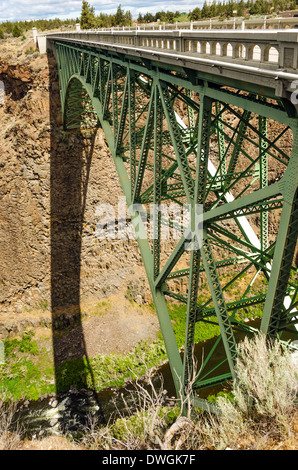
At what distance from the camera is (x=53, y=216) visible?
26.9m

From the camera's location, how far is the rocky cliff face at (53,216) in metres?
26.2

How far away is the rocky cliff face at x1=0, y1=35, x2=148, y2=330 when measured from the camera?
26.2m

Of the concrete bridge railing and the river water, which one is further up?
the concrete bridge railing

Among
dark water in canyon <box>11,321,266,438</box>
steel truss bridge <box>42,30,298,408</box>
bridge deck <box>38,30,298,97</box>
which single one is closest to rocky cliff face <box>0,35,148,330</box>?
dark water in canyon <box>11,321,266,438</box>

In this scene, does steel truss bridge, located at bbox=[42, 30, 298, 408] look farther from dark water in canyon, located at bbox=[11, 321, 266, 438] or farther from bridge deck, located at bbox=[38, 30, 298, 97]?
dark water in canyon, located at bbox=[11, 321, 266, 438]

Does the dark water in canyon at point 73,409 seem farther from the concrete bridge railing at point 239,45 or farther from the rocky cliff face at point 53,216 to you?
the concrete bridge railing at point 239,45

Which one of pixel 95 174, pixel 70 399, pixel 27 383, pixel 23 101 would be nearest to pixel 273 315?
pixel 70 399

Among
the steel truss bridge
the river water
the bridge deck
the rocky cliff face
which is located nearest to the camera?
the bridge deck

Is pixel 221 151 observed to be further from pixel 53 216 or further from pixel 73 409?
pixel 53 216

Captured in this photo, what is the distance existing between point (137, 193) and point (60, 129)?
18.4 metres

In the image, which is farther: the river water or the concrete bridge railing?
the river water

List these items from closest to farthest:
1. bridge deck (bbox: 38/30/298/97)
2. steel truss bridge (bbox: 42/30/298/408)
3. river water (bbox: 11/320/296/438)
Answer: bridge deck (bbox: 38/30/298/97) → steel truss bridge (bbox: 42/30/298/408) → river water (bbox: 11/320/296/438)

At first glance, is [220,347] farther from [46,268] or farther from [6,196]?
[6,196]

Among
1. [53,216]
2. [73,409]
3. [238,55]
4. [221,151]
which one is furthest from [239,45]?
[53,216]
